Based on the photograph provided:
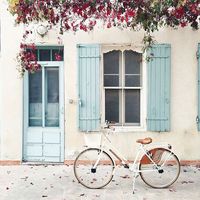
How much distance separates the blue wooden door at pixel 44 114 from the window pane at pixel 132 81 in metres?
1.45

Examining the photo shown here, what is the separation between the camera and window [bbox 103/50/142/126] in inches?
407

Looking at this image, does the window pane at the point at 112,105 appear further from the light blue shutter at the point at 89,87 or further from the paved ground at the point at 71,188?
the paved ground at the point at 71,188

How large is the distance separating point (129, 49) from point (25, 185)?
3792 mm

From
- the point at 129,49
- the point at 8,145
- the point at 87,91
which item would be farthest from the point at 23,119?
the point at 129,49

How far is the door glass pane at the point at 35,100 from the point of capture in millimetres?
10383

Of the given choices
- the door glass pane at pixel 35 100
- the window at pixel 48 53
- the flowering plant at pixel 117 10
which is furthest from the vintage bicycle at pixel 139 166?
the window at pixel 48 53

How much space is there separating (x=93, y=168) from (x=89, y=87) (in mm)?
2412

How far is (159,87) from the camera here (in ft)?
33.2

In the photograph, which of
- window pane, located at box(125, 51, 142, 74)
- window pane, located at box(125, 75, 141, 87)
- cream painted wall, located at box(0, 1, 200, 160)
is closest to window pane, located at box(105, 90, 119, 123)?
window pane, located at box(125, 75, 141, 87)

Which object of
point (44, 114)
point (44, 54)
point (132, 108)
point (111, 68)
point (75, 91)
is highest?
point (44, 54)

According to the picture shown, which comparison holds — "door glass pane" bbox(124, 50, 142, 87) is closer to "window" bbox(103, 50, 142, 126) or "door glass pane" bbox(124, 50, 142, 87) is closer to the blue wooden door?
"window" bbox(103, 50, 142, 126)

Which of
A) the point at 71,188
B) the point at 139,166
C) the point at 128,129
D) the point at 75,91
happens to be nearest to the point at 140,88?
the point at 128,129

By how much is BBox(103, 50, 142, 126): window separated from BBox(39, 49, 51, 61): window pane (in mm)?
1230

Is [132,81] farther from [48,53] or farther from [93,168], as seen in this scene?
[93,168]
